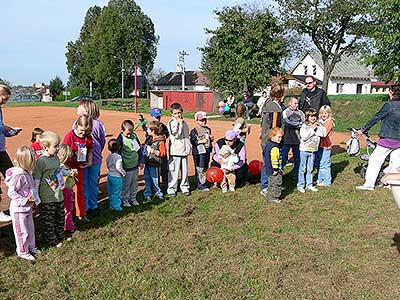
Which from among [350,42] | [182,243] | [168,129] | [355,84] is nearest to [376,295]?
[182,243]

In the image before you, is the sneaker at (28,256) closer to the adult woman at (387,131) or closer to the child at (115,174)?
the child at (115,174)

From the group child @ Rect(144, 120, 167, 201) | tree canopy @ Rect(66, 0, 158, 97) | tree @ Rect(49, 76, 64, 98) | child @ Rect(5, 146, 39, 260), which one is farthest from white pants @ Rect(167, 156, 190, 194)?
tree @ Rect(49, 76, 64, 98)

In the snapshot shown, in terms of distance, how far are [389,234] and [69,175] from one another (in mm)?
4266

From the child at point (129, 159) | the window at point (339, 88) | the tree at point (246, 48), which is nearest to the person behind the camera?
the child at point (129, 159)

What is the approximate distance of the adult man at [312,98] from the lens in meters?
8.98

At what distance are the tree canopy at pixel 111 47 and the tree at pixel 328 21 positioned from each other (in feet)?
116

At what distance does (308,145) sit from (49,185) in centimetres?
470

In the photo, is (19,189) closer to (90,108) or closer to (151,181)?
(90,108)

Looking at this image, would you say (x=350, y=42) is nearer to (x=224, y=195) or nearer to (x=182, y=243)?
(x=224, y=195)

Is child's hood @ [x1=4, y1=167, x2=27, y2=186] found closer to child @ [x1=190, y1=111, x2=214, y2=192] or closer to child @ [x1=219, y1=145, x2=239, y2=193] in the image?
child @ [x1=190, y1=111, x2=214, y2=192]

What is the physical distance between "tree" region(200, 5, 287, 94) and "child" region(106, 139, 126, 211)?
24984 mm

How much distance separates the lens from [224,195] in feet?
25.5

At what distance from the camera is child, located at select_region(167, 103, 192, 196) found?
24.2ft

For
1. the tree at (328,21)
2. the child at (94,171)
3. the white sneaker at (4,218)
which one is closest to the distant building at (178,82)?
the tree at (328,21)
